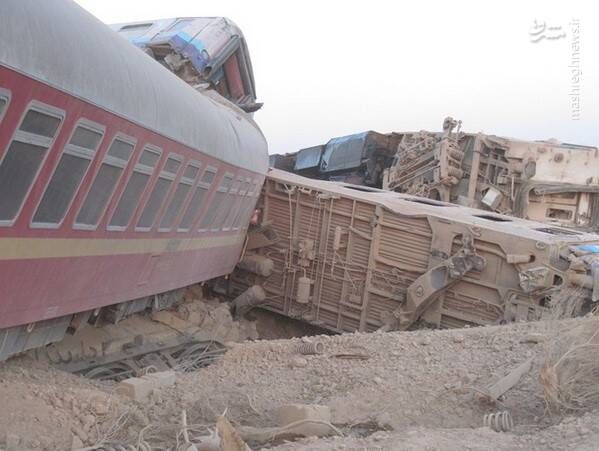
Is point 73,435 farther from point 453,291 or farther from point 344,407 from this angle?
point 453,291

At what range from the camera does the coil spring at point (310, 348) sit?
792cm

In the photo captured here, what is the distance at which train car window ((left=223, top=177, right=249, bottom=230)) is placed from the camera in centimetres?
1152

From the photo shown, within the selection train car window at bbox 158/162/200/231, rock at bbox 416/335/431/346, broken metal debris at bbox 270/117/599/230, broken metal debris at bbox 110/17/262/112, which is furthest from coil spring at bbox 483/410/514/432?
broken metal debris at bbox 270/117/599/230

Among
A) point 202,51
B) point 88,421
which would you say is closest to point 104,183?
point 88,421

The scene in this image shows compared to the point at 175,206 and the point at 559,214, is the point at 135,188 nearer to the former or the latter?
the point at 175,206

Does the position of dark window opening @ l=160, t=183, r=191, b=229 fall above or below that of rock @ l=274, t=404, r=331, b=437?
above

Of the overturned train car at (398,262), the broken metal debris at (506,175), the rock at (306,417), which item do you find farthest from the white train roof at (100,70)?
the broken metal debris at (506,175)

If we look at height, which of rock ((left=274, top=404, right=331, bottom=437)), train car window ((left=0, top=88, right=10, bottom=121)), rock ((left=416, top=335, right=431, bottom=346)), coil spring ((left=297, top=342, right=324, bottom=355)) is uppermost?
train car window ((left=0, top=88, right=10, bottom=121))

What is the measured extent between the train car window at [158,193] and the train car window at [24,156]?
8.17 feet

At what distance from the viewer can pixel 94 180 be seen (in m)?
6.45

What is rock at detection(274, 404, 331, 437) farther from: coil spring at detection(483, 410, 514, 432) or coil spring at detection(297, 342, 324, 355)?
coil spring at detection(297, 342, 324, 355)

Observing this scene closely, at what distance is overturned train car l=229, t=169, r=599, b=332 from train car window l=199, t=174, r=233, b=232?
12.2 ft

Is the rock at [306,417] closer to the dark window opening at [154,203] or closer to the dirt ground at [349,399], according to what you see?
the dirt ground at [349,399]

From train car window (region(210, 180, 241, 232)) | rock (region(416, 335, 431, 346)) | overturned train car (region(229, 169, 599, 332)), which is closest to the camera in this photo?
rock (region(416, 335, 431, 346))
